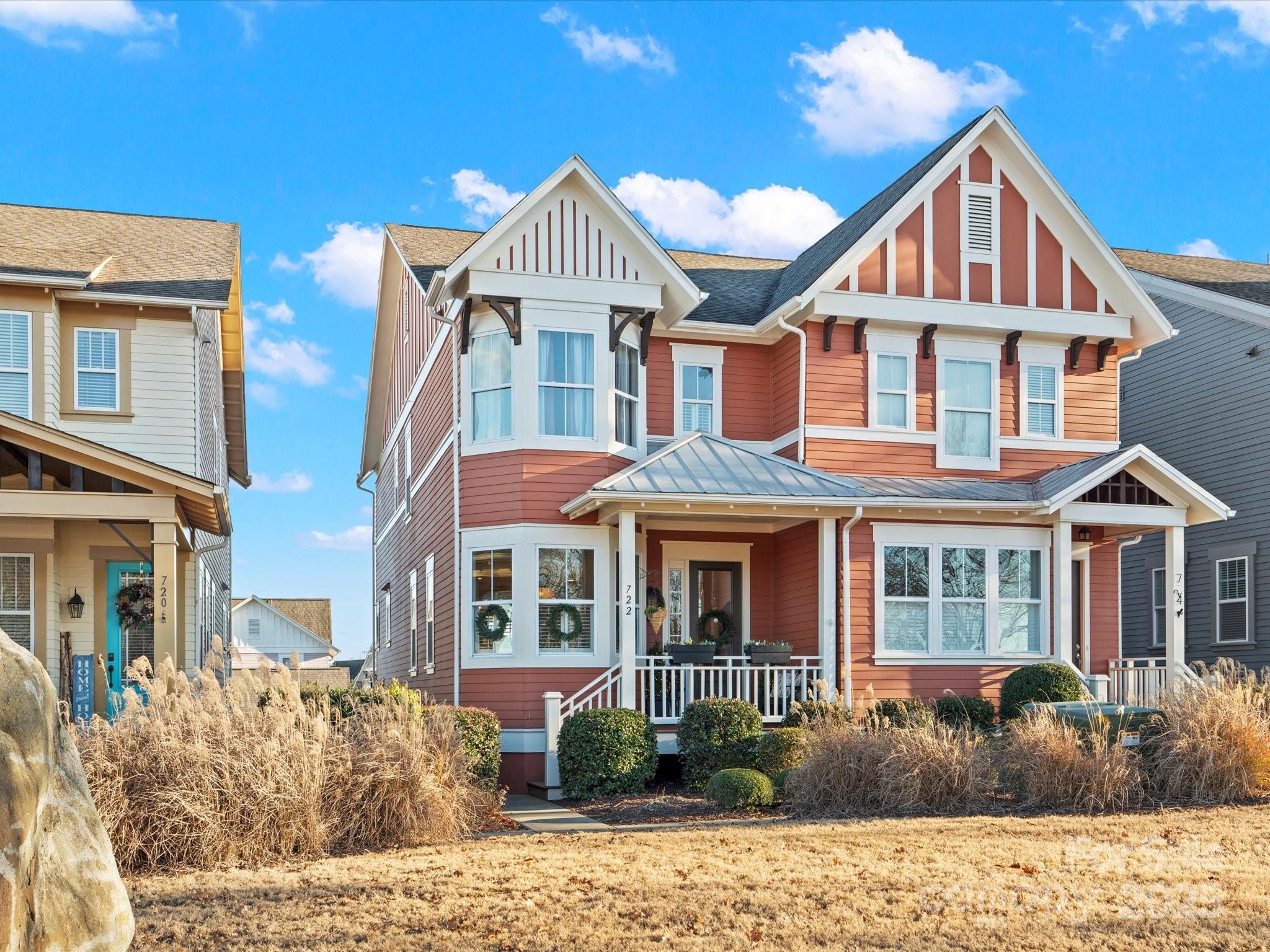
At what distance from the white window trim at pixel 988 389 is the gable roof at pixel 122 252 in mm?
10430

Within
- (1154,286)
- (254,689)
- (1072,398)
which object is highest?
(1154,286)

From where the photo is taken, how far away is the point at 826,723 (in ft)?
44.1

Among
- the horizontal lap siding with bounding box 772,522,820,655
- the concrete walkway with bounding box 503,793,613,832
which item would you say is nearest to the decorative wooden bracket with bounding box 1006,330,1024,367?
the horizontal lap siding with bounding box 772,522,820,655

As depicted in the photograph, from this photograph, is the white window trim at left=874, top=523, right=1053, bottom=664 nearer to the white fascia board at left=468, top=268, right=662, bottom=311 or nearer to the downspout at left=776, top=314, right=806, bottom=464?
the downspout at left=776, top=314, right=806, bottom=464

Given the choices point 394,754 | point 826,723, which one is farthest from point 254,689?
point 826,723

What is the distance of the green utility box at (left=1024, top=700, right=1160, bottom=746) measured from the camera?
12.5 meters

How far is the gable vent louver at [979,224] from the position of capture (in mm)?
19391

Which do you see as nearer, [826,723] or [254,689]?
[254,689]

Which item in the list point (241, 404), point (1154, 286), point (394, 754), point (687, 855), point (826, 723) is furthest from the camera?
point (241, 404)

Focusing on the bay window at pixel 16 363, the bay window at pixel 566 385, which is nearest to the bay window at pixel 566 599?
the bay window at pixel 566 385

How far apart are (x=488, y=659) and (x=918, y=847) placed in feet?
28.8

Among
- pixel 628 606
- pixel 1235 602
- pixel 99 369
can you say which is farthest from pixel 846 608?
pixel 99 369

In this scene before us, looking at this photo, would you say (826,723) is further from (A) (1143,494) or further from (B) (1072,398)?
(B) (1072,398)

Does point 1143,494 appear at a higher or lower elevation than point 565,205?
lower
